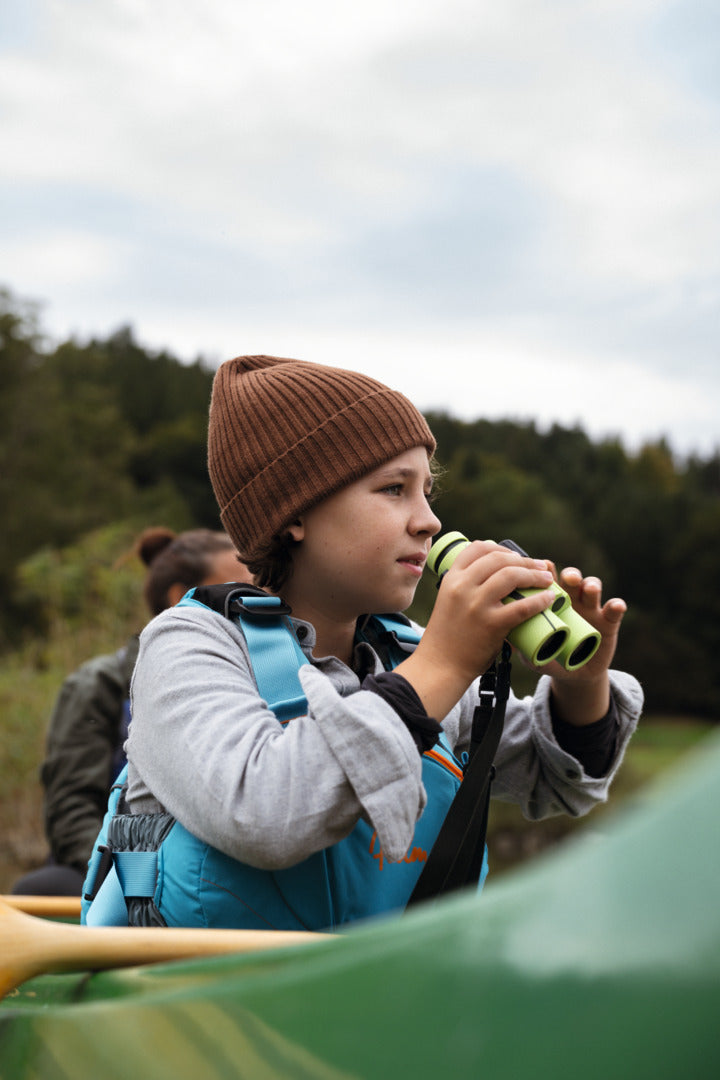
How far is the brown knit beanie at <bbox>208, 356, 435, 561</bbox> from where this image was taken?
2.04m

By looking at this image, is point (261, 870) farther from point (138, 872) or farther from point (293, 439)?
point (293, 439)

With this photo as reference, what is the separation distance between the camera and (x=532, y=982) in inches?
35.3

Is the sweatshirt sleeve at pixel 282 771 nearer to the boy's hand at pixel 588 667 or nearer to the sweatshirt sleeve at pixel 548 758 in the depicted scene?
the boy's hand at pixel 588 667

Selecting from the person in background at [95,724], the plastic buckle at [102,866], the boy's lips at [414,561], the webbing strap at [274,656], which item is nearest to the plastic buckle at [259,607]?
the webbing strap at [274,656]

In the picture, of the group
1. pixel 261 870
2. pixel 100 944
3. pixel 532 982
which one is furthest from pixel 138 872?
pixel 532 982

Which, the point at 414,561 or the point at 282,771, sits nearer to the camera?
the point at 282,771

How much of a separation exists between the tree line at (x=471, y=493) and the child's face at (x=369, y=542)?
85.7 feet

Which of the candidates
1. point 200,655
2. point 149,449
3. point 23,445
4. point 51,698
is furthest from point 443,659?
point 149,449

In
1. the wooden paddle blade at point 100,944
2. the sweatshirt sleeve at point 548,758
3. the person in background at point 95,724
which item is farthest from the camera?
the person in background at point 95,724

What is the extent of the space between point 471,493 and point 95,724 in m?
27.2

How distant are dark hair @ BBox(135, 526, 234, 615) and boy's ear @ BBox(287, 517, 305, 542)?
2.11 meters

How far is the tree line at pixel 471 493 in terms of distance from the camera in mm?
33219

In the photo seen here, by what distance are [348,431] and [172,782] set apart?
0.80 metres

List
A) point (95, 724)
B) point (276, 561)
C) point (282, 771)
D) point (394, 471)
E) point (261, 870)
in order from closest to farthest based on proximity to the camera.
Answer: point (282, 771), point (261, 870), point (394, 471), point (276, 561), point (95, 724)
